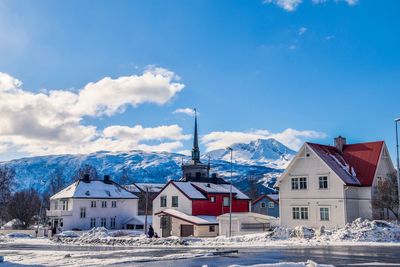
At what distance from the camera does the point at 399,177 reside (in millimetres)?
40781

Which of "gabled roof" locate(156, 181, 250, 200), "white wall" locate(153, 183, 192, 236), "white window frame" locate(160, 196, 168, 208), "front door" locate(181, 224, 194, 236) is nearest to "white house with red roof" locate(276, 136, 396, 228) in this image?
"front door" locate(181, 224, 194, 236)

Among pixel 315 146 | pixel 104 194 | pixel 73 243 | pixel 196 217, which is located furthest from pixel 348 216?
pixel 104 194

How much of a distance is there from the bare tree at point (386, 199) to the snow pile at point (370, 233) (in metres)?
4.66

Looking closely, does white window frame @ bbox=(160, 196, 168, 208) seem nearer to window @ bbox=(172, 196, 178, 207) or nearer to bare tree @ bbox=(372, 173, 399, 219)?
window @ bbox=(172, 196, 178, 207)

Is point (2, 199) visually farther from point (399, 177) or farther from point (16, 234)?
point (399, 177)

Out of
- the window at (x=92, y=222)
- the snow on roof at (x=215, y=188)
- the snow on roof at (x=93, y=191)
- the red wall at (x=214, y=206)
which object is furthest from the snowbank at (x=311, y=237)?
the snow on roof at (x=93, y=191)

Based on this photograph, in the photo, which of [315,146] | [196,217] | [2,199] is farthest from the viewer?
[2,199]

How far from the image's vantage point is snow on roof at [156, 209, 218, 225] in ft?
207

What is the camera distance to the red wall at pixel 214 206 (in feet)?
226

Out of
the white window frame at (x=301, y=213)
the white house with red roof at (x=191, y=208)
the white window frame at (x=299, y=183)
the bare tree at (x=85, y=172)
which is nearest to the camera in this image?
the white window frame at (x=301, y=213)

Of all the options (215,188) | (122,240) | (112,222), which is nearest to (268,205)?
(215,188)

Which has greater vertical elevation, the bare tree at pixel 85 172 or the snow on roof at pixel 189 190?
the bare tree at pixel 85 172

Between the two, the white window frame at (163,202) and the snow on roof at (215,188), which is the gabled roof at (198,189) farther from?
the white window frame at (163,202)

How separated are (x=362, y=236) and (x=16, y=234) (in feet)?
186
